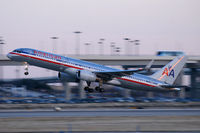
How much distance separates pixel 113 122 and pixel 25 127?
10.1 meters

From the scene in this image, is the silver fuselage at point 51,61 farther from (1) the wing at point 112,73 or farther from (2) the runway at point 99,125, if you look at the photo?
(2) the runway at point 99,125

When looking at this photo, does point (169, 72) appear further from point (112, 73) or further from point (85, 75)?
point (85, 75)

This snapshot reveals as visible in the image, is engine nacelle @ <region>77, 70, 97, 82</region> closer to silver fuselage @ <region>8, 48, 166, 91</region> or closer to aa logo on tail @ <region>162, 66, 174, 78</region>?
silver fuselage @ <region>8, 48, 166, 91</region>

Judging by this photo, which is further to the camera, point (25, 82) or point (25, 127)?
point (25, 82)

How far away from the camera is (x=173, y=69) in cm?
5441

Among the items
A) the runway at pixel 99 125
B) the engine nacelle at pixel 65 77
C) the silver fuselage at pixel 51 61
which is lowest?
the runway at pixel 99 125

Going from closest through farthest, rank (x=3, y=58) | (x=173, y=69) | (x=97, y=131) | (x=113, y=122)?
(x=97, y=131)
(x=113, y=122)
(x=173, y=69)
(x=3, y=58)

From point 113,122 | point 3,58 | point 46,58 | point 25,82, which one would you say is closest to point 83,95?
point 3,58

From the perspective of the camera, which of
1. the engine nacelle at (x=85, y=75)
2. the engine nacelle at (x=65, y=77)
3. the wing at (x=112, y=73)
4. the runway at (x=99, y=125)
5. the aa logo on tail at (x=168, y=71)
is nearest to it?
the runway at (x=99, y=125)

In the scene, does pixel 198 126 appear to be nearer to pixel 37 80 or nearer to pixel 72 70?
pixel 72 70

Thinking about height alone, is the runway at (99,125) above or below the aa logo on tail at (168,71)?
below

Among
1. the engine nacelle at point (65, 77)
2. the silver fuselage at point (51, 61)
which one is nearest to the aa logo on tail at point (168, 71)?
the silver fuselage at point (51, 61)

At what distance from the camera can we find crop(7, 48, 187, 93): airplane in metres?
42.1

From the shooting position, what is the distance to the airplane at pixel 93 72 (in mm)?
42094
